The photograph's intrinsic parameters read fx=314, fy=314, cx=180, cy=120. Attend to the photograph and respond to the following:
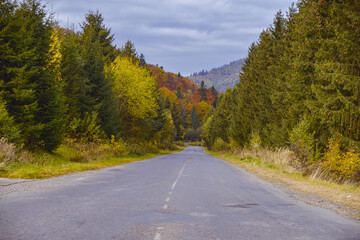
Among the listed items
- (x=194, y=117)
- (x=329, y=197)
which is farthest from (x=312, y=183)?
(x=194, y=117)

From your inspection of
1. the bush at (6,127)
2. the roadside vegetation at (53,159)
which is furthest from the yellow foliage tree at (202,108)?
the bush at (6,127)

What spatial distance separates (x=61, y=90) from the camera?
21.7m

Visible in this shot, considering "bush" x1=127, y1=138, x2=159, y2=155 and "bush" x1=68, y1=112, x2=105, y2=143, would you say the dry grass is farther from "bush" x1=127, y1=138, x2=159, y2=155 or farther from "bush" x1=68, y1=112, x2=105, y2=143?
"bush" x1=127, y1=138, x2=159, y2=155

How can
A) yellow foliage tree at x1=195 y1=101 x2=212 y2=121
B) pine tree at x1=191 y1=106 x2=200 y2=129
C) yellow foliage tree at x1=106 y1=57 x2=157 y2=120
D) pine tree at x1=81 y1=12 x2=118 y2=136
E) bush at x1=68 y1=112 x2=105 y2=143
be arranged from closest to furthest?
bush at x1=68 y1=112 x2=105 y2=143, pine tree at x1=81 y1=12 x2=118 y2=136, yellow foliage tree at x1=106 y1=57 x2=157 y2=120, pine tree at x1=191 y1=106 x2=200 y2=129, yellow foliage tree at x1=195 y1=101 x2=212 y2=121

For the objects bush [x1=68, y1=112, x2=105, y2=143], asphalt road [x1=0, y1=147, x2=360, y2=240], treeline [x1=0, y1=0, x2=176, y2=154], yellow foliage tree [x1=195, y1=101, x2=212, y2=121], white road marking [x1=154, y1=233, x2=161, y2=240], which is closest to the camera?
white road marking [x1=154, y1=233, x2=161, y2=240]

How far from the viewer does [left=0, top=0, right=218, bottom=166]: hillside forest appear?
1838 centimetres

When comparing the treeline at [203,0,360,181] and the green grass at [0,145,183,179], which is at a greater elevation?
the treeline at [203,0,360,181]

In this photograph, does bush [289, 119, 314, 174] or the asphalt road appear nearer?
the asphalt road

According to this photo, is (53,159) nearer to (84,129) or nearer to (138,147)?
(84,129)

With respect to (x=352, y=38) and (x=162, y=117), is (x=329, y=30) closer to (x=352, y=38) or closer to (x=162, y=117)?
(x=352, y=38)

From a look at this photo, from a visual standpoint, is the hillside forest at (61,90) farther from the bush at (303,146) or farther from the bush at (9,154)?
the bush at (303,146)

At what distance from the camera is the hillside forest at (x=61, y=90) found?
1838cm

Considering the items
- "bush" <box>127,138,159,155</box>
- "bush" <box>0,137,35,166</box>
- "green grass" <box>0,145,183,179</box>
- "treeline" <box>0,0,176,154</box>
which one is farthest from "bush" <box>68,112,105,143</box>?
"bush" <box>127,138,159,155</box>

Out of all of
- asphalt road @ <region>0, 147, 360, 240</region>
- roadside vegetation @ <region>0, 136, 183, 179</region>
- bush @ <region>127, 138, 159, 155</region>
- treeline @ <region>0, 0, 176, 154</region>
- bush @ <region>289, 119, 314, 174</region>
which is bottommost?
bush @ <region>127, 138, 159, 155</region>
